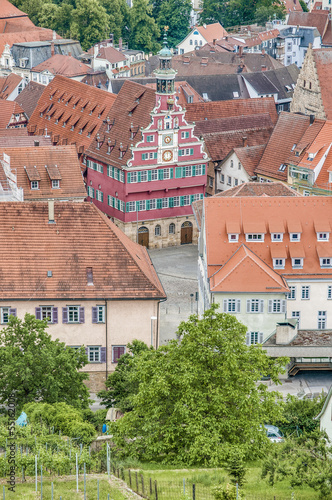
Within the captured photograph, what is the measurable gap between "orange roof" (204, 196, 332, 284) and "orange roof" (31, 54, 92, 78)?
96.4 metres

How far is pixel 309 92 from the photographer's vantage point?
13488 centimetres

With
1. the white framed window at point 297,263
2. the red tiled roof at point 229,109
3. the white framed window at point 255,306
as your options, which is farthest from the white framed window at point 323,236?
the red tiled roof at point 229,109

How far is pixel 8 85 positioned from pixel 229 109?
42836 millimetres

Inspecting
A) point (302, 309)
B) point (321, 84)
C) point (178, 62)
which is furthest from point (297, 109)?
Answer: point (302, 309)

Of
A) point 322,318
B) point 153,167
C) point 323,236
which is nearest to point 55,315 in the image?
point 322,318

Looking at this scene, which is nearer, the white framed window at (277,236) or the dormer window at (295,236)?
the white framed window at (277,236)

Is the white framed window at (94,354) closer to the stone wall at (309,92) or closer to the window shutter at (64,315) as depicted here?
the window shutter at (64,315)

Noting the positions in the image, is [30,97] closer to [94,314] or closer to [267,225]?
[267,225]

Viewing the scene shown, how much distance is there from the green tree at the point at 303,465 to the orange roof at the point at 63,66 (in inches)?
5115

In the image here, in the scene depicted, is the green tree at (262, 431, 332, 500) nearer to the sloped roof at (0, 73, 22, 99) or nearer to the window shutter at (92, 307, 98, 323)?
the window shutter at (92, 307, 98, 323)

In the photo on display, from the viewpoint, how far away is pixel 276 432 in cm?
6788

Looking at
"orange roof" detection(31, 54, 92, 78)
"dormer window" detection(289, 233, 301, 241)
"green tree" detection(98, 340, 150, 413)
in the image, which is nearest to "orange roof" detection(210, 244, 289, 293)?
"dormer window" detection(289, 233, 301, 241)

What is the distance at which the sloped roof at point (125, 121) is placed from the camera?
112 meters

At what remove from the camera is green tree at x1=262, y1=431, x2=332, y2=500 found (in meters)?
47.8
